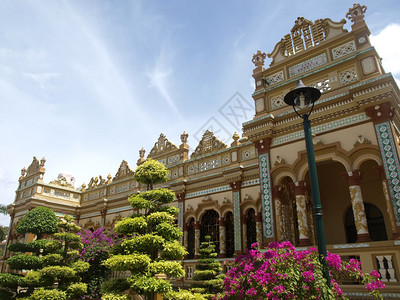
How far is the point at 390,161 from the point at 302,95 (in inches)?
179

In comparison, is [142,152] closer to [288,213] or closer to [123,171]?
[123,171]

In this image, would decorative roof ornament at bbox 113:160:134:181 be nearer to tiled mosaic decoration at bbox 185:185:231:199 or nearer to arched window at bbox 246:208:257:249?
tiled mosaic decoration at bbox 185:185:231:199

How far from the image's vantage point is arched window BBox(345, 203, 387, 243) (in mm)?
11914

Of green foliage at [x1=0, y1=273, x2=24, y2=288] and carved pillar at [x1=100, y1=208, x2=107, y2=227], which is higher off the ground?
carved pillar at [x1=100, y1=208, x2=107, y2=227]

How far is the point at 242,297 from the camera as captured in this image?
6.17m

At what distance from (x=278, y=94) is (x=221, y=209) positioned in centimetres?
673

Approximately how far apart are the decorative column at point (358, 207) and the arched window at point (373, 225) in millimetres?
3644

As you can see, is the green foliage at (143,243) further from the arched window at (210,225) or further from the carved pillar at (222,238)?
the arched window at (210,225)

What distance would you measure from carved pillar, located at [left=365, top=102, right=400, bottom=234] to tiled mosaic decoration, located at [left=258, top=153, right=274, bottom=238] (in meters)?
3.60

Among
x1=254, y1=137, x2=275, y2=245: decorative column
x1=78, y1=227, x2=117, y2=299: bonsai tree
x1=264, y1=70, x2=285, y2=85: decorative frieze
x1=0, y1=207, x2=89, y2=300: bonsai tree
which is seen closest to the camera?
x1=254, y1=137, x2=275, y2=245: decorative column

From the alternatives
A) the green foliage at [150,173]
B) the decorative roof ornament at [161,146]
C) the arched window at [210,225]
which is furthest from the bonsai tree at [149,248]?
the decorative roof ornament at [161,146]

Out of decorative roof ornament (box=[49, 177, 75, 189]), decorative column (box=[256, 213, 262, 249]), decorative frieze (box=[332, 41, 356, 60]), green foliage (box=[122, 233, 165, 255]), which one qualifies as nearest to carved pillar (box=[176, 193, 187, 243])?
decorative column (box=[256, 213, 262, 249])

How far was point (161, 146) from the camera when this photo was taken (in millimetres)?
20391

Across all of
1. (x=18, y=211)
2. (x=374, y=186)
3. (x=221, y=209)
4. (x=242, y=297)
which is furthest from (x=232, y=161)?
(x=18, y=211)
